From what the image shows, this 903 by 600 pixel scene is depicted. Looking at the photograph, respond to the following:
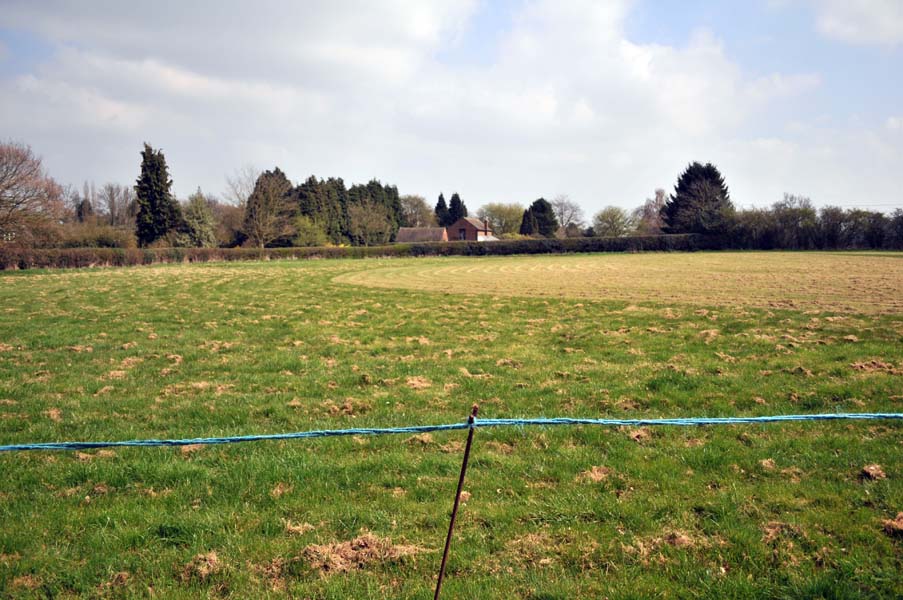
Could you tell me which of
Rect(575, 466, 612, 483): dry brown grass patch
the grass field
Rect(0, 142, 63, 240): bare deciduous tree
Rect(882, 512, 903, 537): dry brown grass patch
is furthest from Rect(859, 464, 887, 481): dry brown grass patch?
Rect(0, 142, 63, 240): bare deciduous tree

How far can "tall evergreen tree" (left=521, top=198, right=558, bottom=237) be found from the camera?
10769 cm

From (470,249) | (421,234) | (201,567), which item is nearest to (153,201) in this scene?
(470,249)

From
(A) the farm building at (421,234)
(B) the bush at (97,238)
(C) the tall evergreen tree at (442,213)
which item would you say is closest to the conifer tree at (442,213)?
(C) the tall evergreen tree at (442,213)

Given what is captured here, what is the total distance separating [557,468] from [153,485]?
395cm

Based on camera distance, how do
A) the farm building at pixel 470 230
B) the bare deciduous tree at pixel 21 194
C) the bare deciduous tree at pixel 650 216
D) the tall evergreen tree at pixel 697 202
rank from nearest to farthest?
the bare deciduous tree at pixel 21 194 → the tall evergreen tree at pixel 697 202 → the bare deciduous tree at pixel 650 216 → the farm building at pixel 470 230

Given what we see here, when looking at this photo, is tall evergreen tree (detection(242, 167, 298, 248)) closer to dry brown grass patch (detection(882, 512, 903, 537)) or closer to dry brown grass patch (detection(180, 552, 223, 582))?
dry brown grass patch (detection(180, 552, 223, 582))

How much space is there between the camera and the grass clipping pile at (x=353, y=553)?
395cm

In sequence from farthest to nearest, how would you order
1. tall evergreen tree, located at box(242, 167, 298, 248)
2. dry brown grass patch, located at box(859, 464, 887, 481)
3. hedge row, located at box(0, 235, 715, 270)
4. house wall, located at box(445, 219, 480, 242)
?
house wall, located at box(445, 219, 480, 242) → tall evergreen tree, located at box(242, 167, 298, 248) → hedge row, located at box(0, 235, 715, 270) → dry brown grass patch, located at box(859, 464, 887, 481)

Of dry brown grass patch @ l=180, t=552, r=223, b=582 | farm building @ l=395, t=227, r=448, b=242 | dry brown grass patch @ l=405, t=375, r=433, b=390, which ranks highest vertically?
farm building @ l=395, t=227, r=448, b=242

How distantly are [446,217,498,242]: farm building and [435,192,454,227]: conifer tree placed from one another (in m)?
9.64

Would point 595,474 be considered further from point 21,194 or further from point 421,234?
point 421,234

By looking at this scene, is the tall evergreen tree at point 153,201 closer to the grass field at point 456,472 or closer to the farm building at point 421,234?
Result: the farm building at point 421,234

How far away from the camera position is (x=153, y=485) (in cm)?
538

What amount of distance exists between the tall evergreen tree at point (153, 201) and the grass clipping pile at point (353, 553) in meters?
72.9
